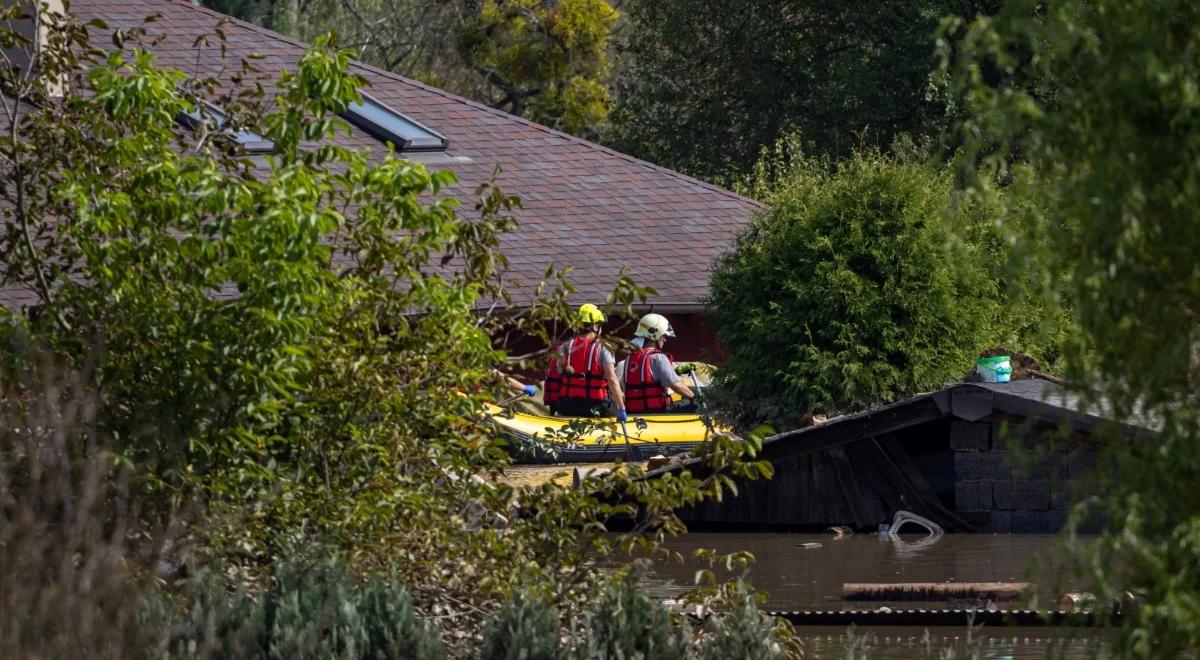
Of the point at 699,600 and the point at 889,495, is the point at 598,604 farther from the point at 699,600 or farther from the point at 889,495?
the point at 889,495

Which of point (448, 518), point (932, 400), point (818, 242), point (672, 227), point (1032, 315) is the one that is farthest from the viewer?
point (672, 227)

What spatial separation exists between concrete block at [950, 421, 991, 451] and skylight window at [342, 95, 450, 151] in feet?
34.6

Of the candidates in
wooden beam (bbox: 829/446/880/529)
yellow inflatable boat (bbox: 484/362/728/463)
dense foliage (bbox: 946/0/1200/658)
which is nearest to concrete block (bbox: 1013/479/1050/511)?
wooden beam (bbox: 829/446/880/529)

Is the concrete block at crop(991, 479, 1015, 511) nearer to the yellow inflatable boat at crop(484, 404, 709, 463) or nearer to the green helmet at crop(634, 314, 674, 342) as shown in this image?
the yellow inflatable boat at crop(484, 404, 709, 463)

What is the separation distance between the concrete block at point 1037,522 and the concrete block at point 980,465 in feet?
1.11

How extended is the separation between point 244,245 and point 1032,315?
41.2 feet

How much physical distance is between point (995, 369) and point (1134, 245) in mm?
11528

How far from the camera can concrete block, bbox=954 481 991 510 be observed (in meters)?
16.1

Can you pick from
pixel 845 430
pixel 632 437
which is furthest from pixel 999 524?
pixel 632 437

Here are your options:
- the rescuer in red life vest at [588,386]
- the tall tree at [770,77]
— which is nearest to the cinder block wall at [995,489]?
the rescuer in red life vest at [588,386]

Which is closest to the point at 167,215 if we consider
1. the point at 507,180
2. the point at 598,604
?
the point at 598,604

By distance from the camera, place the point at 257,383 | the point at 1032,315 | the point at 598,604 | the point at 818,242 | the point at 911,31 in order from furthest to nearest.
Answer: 1. the point at 911,31
2. the point at 1032,315
3. the point at 818,242
4. the point at 257,383
5. the point at 598,604

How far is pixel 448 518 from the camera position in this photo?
8.80 metres

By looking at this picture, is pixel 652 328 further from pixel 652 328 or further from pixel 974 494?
pixel 974 494
